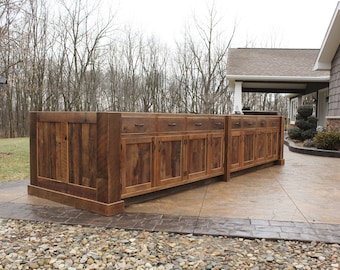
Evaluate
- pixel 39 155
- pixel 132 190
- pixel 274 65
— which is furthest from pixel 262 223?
pixel 274 65

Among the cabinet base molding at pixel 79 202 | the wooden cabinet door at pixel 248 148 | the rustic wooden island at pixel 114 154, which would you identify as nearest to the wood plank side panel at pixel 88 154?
the rustic wooden island at pixel 114 154

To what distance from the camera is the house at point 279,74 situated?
13.8 m

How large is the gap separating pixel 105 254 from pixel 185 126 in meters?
2.37

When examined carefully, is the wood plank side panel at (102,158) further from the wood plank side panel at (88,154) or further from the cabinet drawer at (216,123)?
the cabinet drawer at (216,123)

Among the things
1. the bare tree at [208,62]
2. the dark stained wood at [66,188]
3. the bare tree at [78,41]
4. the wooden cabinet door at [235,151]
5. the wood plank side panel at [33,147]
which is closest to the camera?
the dark stained wood at [66,188]

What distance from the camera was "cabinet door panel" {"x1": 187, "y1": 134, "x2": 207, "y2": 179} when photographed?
4.68 meters

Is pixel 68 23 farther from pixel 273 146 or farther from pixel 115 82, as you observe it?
pixel 273 146

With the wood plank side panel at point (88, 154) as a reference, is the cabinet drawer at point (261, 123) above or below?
above

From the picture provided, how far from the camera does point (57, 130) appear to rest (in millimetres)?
4098

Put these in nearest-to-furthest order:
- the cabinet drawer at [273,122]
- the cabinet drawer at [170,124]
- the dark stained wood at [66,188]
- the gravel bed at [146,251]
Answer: the gravel bed at [146,251]
the dark stained wood at [66,188]
the cabinet drawer at [170,124]
the cabinet drawer at [273,122]

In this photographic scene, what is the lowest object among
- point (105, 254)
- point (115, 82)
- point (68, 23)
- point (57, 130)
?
point (105, 254)

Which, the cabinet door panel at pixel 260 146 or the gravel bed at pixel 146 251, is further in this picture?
the cabinet door panel at pixel 260 146

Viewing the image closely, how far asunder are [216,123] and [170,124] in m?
1.17

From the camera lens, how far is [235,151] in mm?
5719
